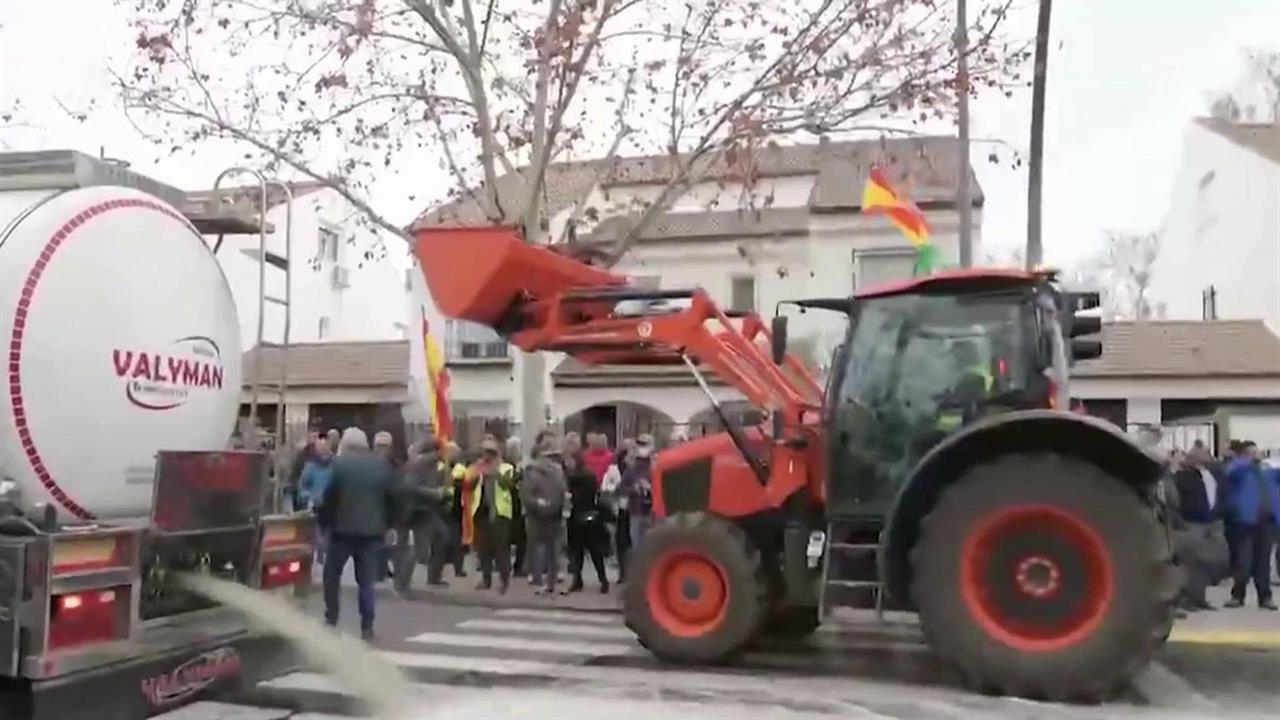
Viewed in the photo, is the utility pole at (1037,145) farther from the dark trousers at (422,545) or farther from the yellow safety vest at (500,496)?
the dark trousers at (422,545)

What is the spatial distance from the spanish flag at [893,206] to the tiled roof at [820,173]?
55cm

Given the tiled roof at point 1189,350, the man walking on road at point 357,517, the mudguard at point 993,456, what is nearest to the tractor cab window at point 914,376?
the mudguard at point 993,456

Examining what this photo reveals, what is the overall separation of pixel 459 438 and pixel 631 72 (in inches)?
517

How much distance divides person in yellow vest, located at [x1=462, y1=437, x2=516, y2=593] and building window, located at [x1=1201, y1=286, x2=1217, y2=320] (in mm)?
25094

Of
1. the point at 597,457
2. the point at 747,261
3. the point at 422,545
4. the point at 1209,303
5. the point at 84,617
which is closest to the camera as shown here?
the point at 84,617

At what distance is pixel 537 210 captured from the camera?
15.3m

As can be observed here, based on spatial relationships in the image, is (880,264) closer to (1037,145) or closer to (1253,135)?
(1037,145)

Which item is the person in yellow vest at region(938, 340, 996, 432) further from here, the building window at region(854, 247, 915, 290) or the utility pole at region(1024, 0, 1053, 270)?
the building window at region(854, 247, 915, 290)

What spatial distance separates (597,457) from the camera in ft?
49.4

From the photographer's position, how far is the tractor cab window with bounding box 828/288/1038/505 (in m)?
8.21

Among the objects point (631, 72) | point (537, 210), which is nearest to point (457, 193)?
point (537, 210)

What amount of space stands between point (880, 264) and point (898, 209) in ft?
36.0

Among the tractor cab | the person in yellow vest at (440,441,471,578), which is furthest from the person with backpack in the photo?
the tractor cab

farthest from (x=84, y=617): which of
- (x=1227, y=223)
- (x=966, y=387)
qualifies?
(x=1227, y=223)
